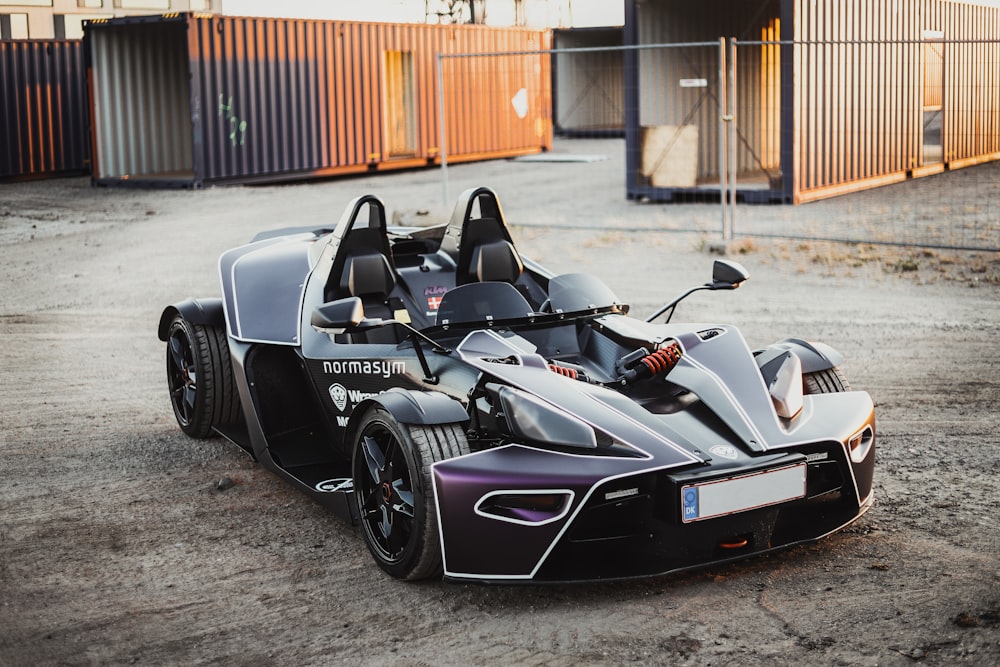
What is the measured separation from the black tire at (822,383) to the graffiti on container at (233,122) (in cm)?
2022

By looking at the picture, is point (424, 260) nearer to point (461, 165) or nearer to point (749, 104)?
point (749, 104)

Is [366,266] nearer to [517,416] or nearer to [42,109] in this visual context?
[517,416]

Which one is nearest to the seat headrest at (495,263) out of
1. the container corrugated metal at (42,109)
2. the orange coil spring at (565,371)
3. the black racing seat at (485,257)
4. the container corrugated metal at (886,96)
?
the black racing seat at (485,257)

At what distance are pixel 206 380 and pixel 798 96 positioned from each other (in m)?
13.7

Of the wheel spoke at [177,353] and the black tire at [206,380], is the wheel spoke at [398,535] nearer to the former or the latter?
the black tire at [206,380]

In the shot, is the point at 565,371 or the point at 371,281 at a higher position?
the point at 371,281

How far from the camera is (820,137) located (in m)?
19.5

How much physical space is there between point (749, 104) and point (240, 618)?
61.4 feet

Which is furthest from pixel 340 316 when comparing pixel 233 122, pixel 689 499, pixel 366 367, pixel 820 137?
pixel 233 122

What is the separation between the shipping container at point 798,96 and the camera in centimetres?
Answer: 1902

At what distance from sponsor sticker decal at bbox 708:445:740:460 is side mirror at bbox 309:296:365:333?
1616 mm

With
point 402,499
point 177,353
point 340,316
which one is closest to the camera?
point 402,499

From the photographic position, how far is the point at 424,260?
701 centimetres

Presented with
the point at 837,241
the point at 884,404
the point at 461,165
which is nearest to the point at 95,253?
the point at 837,241
